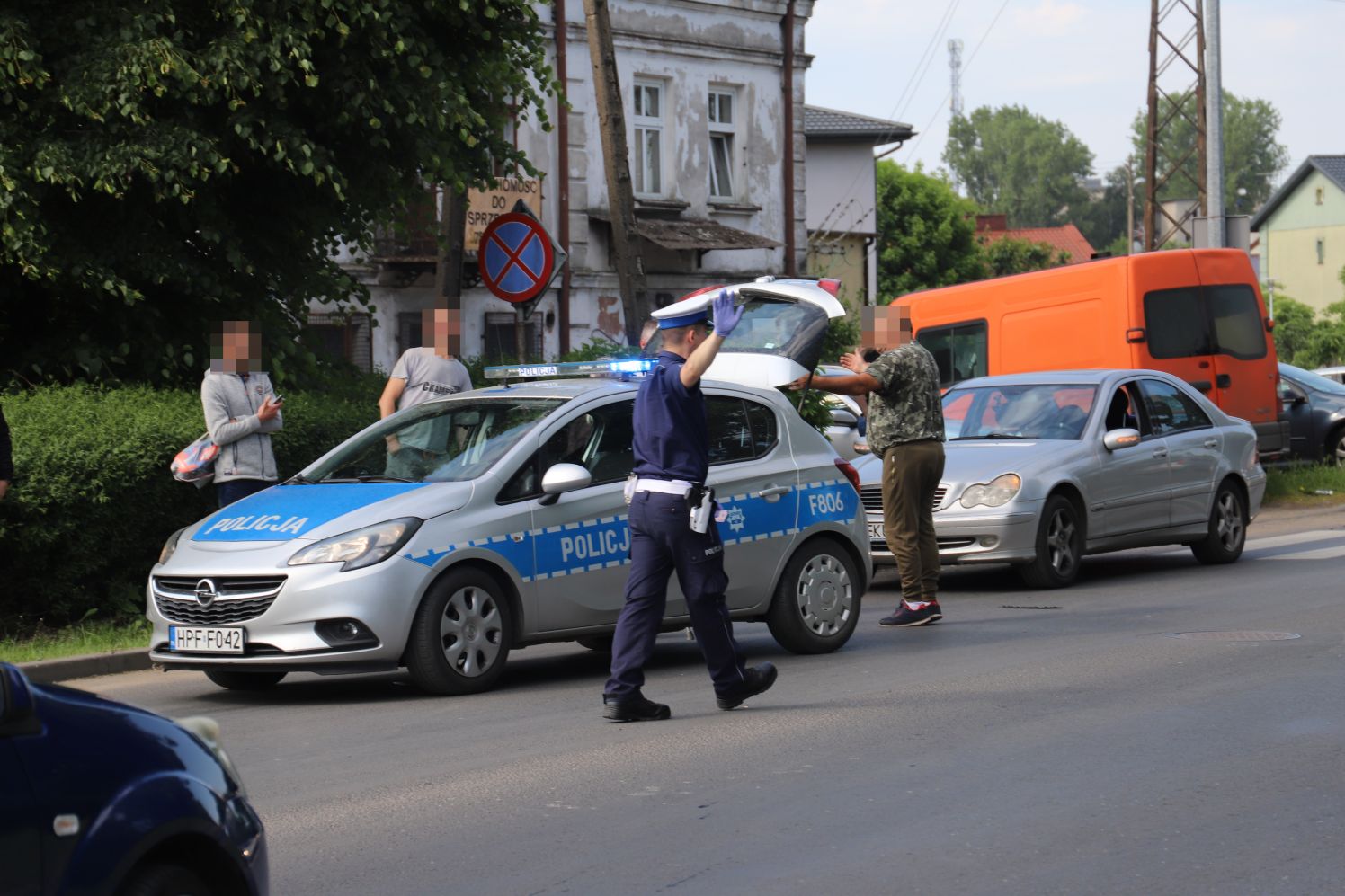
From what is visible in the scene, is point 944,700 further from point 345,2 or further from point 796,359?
point 345,2

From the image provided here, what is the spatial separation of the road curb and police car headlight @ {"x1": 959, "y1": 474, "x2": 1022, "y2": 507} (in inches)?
239

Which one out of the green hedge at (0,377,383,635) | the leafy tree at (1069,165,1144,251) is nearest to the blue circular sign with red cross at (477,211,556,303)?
the green hedge at (0,377,383,635)

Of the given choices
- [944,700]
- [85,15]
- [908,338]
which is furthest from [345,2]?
[944,700]

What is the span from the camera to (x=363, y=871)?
5.38 meters

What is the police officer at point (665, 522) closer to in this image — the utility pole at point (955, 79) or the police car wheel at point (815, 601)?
the police car wheel at point (815, 601)

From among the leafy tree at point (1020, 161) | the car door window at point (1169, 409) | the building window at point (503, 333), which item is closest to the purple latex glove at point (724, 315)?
the car door window at point (1169, 409)

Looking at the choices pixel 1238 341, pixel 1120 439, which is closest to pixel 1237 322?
pixel 1238 341

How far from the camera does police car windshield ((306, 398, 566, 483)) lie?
29.9 feet

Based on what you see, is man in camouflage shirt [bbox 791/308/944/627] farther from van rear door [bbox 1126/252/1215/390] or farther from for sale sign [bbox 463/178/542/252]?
for sale sign [bbox 463/178/542/252]

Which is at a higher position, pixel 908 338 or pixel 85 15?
pixel 85 15

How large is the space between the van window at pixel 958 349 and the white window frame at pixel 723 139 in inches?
355

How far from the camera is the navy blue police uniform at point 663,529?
761 centimetres

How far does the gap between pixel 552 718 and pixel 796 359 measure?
154 inches

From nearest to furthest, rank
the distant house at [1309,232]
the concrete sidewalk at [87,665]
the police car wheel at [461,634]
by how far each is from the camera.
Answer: the police car wheel at [461,634], the concrete sidewalk at [87,665], the distant house at [1309,232]
